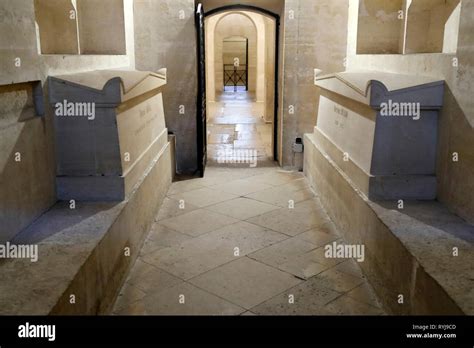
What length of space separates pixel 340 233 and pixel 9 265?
354 centimetres

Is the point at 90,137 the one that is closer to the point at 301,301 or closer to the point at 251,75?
the point at 301,301

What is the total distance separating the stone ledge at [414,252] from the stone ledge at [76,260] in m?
2.17

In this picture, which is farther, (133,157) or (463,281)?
(133,157)

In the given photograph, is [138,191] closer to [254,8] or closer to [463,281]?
[463,281]

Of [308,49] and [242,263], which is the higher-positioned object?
[308,49]

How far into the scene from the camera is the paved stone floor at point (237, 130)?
10.3m

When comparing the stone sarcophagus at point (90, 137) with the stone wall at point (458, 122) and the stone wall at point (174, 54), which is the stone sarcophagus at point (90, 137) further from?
the stone wall at point (174, 54)

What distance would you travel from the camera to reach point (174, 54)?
330 inches

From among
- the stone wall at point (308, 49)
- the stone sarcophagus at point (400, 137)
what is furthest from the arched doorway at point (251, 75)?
the stone sarcophagus at point (400, 137)

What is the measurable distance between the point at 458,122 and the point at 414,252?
4.58 feet

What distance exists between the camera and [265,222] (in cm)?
602

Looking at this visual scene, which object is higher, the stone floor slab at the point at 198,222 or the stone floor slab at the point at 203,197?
the stone floor slab at the point at 203,197

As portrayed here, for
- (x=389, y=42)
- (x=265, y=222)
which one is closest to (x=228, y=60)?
(x=389, y=42)

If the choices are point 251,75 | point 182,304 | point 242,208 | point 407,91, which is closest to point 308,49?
point 242,208
